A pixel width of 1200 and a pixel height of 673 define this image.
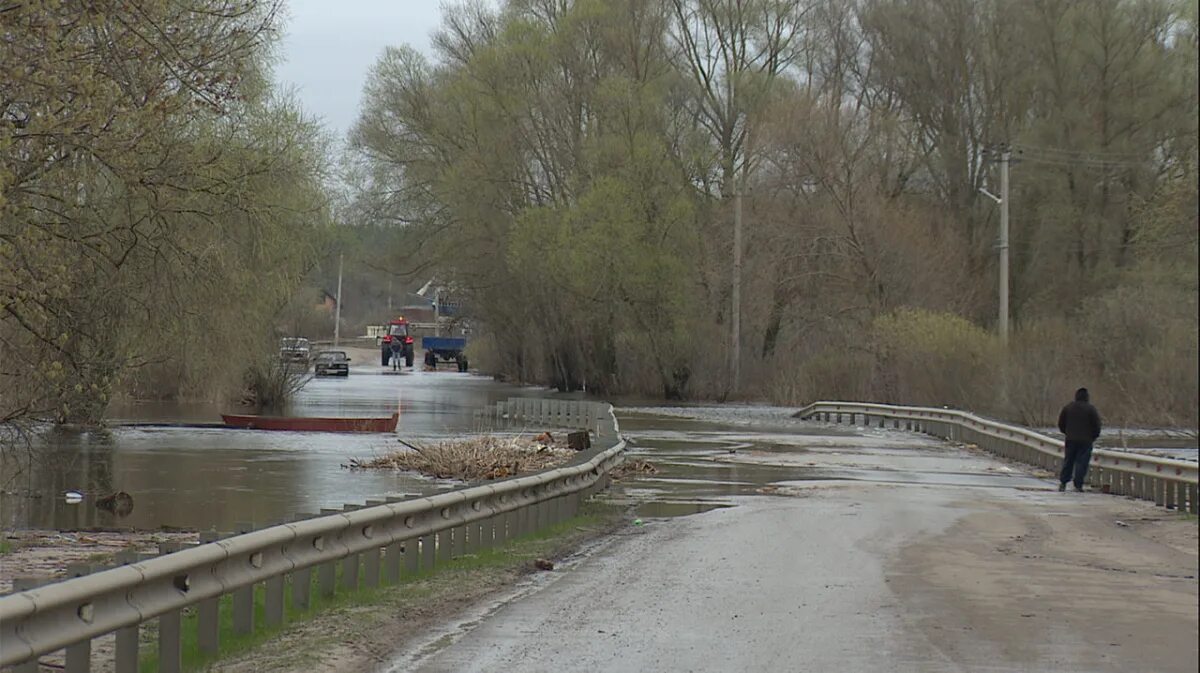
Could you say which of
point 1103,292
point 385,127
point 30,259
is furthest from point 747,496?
point 385,127

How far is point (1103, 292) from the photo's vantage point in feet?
180

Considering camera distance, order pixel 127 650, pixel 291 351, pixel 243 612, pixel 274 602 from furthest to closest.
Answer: pixel 291 351 → pixel 274 602 → pixel 243 612 → pixel 127 650

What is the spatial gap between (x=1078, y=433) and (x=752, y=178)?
41.0m

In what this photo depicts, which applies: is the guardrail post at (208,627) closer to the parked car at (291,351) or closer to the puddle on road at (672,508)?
the puddle on road at (672,508)

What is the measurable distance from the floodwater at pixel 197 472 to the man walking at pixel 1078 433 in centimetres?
995

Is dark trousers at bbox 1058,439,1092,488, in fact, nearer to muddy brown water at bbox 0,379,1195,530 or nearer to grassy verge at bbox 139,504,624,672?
muddy brown water at bbox 0,379,1195,530

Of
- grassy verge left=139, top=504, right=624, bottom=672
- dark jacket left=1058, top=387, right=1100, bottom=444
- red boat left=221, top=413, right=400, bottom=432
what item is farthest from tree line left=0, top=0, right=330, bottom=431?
dark jacket left=1058, top=387, right=1100, bottom=444

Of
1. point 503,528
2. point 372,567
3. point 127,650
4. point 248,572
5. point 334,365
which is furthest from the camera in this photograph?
point 334,365

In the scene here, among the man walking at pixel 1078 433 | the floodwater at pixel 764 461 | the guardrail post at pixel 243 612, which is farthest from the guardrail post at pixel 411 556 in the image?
the man walking at pixel 1078 433

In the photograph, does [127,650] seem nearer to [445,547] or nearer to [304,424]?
[445,547]

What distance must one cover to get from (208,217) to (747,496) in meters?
8.87

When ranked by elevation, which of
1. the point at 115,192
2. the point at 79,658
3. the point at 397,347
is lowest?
the point at 79,658

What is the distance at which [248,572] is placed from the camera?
31.0ft

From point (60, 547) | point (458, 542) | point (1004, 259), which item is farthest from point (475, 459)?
point (1004, 259)
